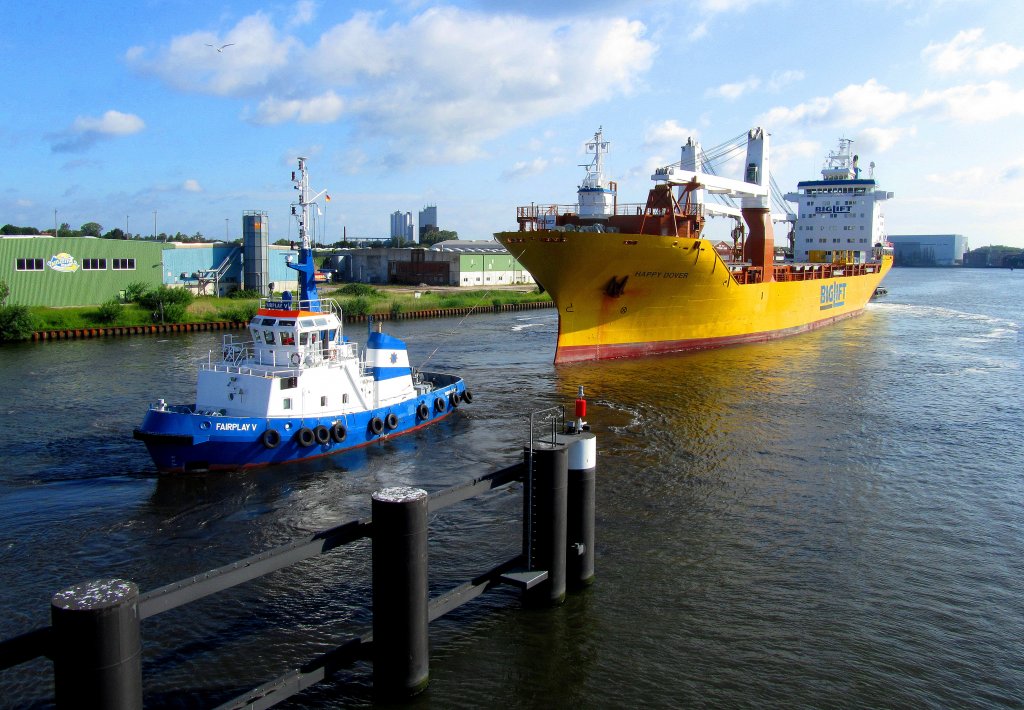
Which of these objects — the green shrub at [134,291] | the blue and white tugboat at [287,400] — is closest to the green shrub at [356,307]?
the green shrub at [134,291]

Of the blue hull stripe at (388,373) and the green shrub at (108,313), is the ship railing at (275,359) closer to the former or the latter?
the blue hull stripe at (388,373)

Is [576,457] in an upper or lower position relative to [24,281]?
lower

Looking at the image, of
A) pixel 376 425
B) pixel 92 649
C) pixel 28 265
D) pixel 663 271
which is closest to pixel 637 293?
pixel 663 271

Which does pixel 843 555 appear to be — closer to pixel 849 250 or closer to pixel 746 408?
pixel 746 408

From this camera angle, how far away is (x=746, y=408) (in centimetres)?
2595

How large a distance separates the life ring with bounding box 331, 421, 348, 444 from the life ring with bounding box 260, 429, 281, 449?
4.82ft

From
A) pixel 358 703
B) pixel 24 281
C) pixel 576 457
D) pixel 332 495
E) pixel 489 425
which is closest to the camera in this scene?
pixel 358 703

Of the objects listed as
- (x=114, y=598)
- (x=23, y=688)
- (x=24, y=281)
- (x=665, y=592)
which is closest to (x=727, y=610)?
(x=665, y=592)

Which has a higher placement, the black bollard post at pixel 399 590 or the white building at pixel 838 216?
the white building at pixel 838 216

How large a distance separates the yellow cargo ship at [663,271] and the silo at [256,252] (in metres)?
24.3

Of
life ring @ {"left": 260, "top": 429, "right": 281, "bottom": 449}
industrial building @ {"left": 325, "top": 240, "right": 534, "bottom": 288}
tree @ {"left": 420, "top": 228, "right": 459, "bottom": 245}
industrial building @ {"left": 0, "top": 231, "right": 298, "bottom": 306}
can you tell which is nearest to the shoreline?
industrial building @ {"left": 0, "top": 231, "right": 298, "bottom": 306}

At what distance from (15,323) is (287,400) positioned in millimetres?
28857

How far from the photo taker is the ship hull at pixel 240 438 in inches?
691

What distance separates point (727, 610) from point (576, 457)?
3.39m
